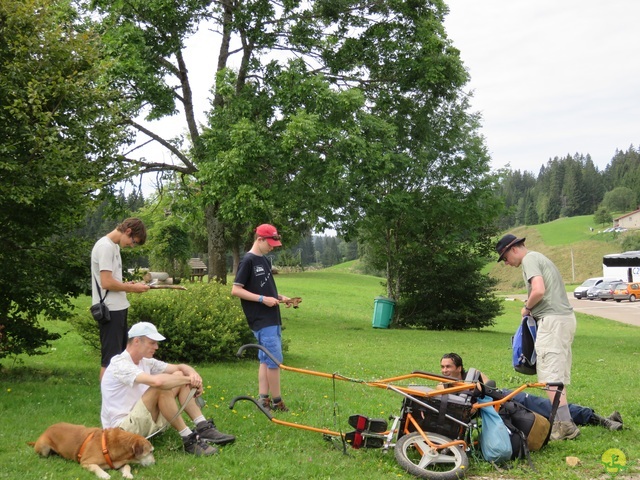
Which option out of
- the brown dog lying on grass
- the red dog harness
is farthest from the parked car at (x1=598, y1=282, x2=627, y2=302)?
the red dog harness

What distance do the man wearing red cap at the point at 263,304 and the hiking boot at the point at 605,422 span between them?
3.33m

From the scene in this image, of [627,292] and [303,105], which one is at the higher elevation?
[303,105]

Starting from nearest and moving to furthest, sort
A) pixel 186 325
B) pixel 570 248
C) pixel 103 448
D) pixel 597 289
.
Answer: pixel 103 448
pixel 186 325
pixel 597 289
pixel 570 248

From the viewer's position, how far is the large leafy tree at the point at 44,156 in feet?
25.1

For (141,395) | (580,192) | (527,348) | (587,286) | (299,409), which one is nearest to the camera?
(141,395)

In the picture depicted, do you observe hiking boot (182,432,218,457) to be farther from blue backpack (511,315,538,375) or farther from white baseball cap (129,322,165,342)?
blue backpack (511,315,538,375)

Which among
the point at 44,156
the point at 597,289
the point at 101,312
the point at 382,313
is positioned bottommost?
the point at 597,289

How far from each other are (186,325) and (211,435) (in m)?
5.72

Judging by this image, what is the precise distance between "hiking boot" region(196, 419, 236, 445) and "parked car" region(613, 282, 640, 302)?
165 feet

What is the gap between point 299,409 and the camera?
742 cm

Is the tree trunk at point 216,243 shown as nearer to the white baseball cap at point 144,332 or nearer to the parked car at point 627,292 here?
the white baseball cap at point 144,332

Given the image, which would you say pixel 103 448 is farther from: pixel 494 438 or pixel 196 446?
pixel 494 438

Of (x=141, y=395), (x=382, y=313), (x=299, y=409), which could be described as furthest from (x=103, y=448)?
(x=382, y=313)

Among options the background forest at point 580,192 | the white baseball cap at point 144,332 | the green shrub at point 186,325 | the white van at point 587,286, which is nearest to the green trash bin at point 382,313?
the green shrub at point 186,325
